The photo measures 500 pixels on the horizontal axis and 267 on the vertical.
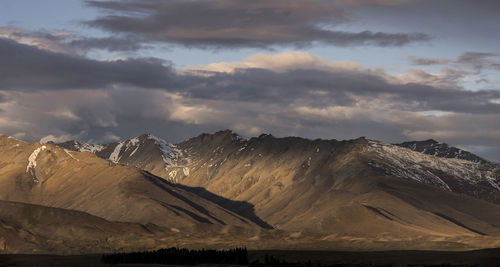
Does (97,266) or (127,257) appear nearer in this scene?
(97,266)

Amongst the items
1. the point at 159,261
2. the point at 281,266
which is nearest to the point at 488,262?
the point at 281,266

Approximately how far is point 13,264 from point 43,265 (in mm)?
11773

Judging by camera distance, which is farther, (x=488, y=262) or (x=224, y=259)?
(x=224, y=259)

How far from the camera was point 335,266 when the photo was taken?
166875mm

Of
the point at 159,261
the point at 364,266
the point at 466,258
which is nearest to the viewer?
the point at 364,266

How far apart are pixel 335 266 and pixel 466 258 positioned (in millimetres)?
→ 43559

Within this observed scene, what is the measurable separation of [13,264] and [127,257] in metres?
28.5

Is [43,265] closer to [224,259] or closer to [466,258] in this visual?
[224,259]

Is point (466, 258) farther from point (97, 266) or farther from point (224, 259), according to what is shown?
point (97, 266)

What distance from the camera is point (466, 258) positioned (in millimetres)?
192000

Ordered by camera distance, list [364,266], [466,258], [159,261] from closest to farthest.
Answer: [364,266] → [159,261] → [466,258]

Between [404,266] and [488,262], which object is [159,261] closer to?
[404,266]

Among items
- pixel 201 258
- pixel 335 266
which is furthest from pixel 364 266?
pixel 201 258

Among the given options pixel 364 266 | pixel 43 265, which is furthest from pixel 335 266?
pixel 43 265
